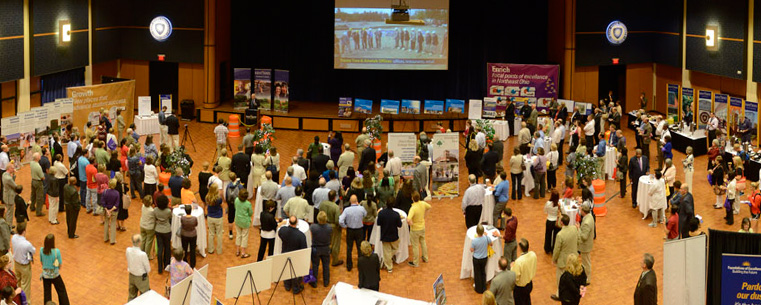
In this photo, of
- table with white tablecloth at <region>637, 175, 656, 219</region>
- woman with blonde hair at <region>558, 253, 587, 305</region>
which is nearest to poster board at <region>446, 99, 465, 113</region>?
table with white tablecloth at <region>637, 175, 656, 219</region>

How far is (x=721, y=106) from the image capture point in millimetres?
22578

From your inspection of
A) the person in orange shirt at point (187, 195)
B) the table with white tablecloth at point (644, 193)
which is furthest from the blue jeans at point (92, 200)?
the table with white tablecloth at point (644, 193)

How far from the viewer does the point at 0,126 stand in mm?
19578

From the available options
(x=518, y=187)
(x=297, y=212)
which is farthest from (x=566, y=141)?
(x=297, y=212)

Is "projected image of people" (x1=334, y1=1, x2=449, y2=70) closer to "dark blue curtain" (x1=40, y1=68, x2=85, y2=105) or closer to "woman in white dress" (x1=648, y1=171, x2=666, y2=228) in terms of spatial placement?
"dark blue curtain" (x1=40, y1=68, x2=85, y2=105)

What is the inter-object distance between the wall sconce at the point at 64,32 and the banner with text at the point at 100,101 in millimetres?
1946

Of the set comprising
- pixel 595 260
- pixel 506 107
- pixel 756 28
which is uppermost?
pixel 756 28

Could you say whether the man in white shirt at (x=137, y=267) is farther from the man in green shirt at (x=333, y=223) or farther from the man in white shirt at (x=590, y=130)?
the man in white shirt at (x=590, y=130)

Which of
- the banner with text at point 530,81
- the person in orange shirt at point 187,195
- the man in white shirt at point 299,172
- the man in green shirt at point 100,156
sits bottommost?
the person in orange shirt at point 187,195

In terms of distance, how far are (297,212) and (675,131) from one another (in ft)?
44.8

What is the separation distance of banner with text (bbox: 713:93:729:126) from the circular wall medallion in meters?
17.0

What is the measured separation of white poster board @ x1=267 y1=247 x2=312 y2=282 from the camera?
10.7 metres

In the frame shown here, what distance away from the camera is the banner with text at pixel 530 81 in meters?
25.8

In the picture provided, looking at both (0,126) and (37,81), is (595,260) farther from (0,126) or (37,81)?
(37,81)
